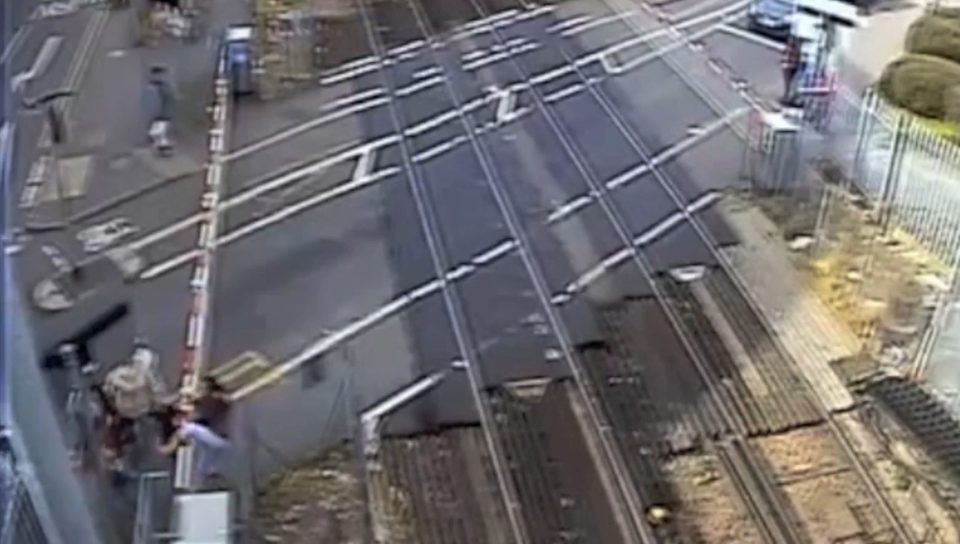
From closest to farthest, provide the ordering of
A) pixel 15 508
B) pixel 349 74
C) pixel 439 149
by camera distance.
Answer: pixel 15 508
pixel 439 149
pixel 349 74

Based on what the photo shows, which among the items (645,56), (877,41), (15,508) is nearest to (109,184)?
(645,56)

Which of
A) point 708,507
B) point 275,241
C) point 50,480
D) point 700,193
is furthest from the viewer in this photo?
point 700,193

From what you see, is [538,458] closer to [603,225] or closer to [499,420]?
[499,420]

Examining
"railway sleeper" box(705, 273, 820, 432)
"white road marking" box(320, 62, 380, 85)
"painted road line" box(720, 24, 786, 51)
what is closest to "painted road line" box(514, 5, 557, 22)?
"painted road line" box(720, 24, 786, 51)

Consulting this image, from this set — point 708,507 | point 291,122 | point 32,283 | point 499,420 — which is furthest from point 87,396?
point 291,122

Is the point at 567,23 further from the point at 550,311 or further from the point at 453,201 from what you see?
the point at 550,311

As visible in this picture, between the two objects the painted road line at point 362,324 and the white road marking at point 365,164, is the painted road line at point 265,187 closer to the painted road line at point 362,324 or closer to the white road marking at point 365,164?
the white road marking at point 365,164
